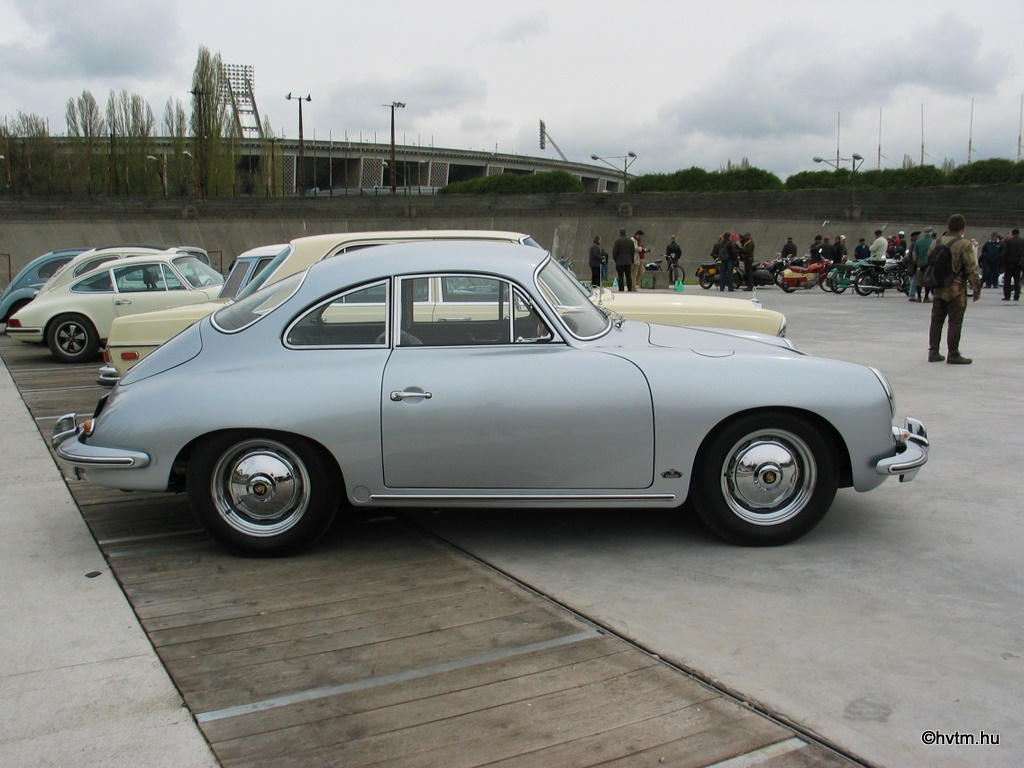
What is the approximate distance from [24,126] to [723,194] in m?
54.4

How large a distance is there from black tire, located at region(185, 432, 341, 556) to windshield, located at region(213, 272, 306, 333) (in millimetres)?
666

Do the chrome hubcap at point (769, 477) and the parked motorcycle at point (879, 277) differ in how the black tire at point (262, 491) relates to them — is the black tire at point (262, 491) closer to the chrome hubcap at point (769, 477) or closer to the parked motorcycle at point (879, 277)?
the chrome hubcap at point (769, 477)

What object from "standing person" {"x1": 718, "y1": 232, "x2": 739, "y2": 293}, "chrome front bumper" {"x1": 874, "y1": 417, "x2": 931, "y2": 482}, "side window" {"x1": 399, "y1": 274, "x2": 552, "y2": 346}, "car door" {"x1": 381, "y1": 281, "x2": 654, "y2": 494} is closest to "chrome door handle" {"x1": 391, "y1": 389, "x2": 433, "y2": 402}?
"car door" {"x1": 381, "y1": 281, "x2": 654, "y2": 494}

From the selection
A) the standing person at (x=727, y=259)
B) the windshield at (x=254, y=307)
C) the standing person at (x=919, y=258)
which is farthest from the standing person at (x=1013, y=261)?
the windshield at (x=254, y=307)

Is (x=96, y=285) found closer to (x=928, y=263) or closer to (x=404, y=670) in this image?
(x=928, y=263)

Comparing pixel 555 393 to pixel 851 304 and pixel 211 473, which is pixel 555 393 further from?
pixel 851 304

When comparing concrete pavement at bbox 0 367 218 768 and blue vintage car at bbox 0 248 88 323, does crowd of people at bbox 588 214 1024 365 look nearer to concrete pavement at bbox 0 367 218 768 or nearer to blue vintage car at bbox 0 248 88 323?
concrete pavement at bbox 0 367 218 768

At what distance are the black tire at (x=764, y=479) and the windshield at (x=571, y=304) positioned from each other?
88 cm

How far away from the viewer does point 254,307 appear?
15.7 feet

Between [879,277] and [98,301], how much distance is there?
18.3 meters

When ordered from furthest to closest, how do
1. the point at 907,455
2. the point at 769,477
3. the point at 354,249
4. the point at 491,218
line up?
1. the point at 491,218
2. the point at 354,249
3. the point at 907,455
4. the point at 769,477

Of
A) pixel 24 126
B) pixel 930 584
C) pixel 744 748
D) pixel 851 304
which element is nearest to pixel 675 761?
pixel 744 748

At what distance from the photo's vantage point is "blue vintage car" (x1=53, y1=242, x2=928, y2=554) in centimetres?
430

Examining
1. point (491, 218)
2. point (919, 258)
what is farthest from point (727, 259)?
point (491, 218)
